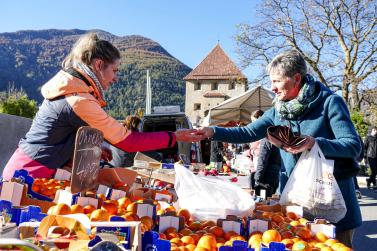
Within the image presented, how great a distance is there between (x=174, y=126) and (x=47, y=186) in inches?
362

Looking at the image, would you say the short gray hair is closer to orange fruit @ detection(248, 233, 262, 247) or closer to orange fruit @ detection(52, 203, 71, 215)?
orange fruit @ detection(248, 233, 262, 247)

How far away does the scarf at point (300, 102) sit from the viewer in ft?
7.71

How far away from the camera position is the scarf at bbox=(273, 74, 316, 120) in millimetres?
2350

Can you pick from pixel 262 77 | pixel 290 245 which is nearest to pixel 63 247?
pixel 290 245

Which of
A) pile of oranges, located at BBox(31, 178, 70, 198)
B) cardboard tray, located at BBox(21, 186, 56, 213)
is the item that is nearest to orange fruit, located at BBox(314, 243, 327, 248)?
cardboard tray, located at BBox(21, 186, 56, 213)

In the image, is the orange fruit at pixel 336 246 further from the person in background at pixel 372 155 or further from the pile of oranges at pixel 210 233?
the person in background at pixel 372 155

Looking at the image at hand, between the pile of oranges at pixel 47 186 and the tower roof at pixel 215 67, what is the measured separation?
54.4 metres

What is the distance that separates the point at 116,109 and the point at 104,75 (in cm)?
10013

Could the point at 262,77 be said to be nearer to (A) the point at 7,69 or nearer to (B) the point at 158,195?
(B) the point at 158,195

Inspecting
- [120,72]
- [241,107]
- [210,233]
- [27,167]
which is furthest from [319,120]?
[120,72]

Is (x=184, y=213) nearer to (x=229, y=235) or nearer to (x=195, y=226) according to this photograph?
(x=195, y=226)

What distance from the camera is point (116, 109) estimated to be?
101188 millimetres

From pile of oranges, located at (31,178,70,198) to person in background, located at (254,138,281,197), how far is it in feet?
10.8

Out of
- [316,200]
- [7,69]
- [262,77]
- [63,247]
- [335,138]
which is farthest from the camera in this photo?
[7,69]
